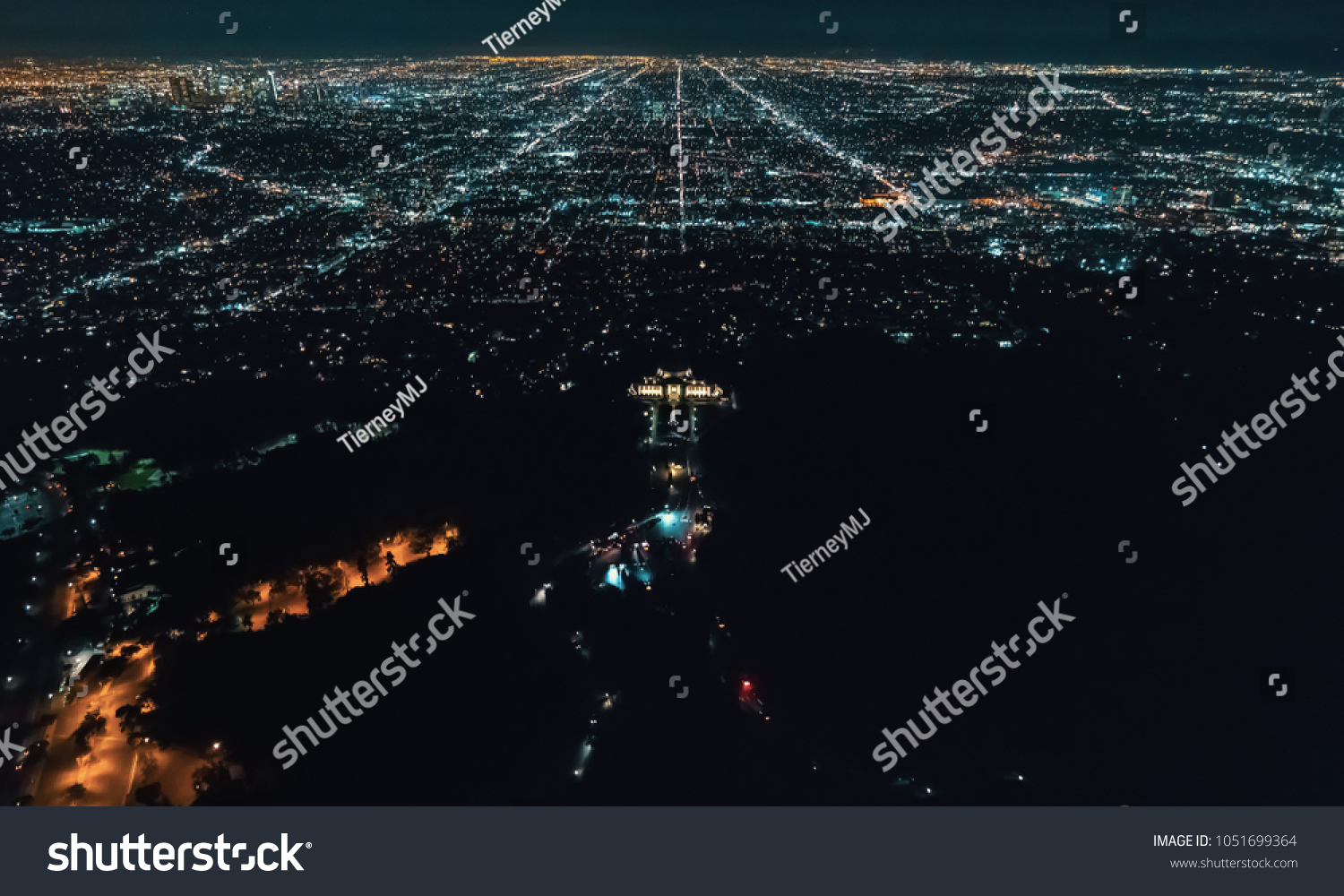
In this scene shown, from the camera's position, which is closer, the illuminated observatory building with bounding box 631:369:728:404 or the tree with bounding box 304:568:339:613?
the tree with bounding box 304:568:339:613

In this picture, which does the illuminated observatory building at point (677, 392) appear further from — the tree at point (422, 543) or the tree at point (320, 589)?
the tree at point (320, 589)

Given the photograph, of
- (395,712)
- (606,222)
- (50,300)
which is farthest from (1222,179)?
(50,300)

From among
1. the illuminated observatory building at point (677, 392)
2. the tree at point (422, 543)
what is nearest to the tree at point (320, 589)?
the tree at point (422, 543)

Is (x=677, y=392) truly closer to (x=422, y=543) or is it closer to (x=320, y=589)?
(x=422, y=543)

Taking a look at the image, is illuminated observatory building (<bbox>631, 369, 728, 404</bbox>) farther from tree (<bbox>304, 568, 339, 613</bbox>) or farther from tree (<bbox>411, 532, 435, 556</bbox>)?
tree (<bbox>304, 568, 339, 613</bbox>)

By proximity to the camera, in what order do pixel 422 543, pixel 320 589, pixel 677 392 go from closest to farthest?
pixel 320 589 → pixel 422 543 → pixel 677 392

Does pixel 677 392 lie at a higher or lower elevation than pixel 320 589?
higher

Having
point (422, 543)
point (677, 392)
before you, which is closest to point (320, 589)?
point (422, 543)

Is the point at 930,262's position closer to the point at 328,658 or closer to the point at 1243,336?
the point at 1243,336

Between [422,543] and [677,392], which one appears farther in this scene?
[677,392]

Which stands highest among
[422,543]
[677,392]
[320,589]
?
[677,392]

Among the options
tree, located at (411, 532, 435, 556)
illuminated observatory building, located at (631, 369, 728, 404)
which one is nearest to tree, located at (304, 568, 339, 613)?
tree, located at (411, 532, 435, 556)
